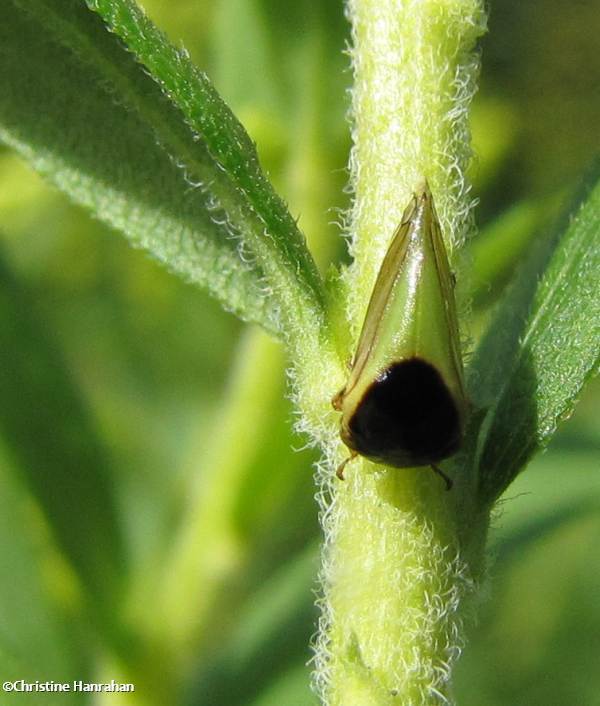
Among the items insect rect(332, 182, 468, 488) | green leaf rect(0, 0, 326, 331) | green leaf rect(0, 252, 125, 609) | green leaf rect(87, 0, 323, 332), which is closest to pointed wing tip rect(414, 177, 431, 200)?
insect rect(332, 182, 468, 488)

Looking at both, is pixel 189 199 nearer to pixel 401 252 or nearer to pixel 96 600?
pixel 401 252

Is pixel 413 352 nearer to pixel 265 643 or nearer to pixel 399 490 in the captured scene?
pixel 399 490

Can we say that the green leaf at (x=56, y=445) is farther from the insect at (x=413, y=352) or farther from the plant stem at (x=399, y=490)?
the insect at (x=413, y=352)

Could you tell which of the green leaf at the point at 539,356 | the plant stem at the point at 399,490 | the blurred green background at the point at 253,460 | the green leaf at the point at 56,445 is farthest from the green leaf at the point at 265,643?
the green leaf at the point at 539,356

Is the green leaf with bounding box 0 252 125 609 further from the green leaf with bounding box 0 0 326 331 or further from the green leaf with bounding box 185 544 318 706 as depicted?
the green leaf with bounding box 0 0 326 331

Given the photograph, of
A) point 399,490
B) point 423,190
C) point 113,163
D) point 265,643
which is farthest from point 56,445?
point 423,190
